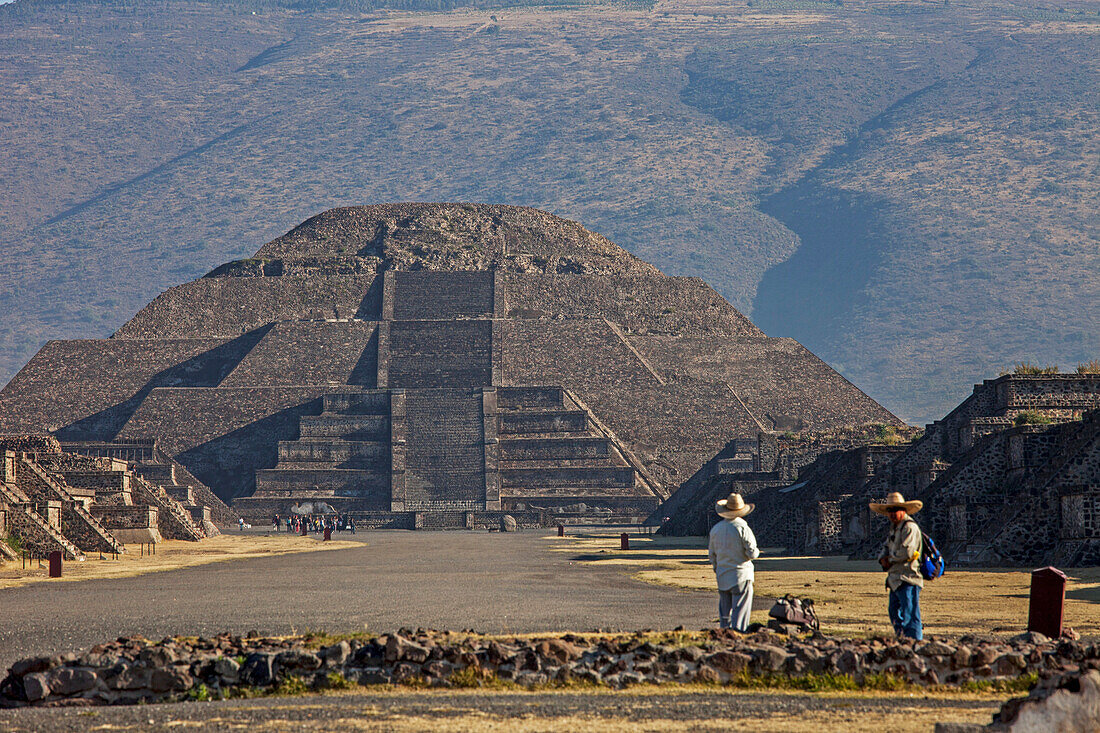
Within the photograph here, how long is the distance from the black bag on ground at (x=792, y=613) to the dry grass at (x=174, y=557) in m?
17.9

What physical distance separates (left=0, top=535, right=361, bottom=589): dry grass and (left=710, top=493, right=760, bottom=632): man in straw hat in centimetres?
1739

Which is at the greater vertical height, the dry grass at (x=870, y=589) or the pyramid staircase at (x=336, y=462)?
the pyramid staircase at (x=336, y=462)

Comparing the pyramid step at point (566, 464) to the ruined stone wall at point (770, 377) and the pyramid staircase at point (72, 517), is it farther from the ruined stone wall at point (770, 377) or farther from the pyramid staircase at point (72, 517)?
the pyramid staircase at point (72, 517)

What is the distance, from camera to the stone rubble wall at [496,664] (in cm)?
1255

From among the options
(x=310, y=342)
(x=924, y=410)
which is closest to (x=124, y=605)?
(x=310, y=342)

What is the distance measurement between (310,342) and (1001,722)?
236 ft

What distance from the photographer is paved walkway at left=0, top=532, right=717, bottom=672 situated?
59.7ft

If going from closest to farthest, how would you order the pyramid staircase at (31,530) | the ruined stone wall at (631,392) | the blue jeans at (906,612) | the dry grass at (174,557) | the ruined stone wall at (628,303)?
the blue jeans at (906,612) < the dry grass at (174,557) < the pyramid staircase at (31,530) < the ruined stone wall at (631,392) < the ruined stone wall at (628,303)

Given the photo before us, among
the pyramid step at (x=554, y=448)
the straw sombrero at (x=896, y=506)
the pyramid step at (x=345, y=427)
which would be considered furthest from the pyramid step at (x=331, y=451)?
the straw sombrero at (x=896, y=506)

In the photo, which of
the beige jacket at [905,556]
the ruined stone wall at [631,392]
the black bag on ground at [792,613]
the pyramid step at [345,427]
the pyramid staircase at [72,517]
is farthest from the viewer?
the ruined stone wall at [631,392]

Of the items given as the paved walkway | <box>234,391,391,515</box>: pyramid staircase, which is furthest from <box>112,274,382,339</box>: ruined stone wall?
the paved walkway

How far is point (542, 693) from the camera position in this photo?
12.5 m

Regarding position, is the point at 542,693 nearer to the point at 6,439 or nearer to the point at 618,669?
the point at 618,669

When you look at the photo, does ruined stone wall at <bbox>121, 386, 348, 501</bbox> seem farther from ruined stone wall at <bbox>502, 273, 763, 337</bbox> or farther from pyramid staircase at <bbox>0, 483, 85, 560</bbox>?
pyramid staircase at <bbox>0, 483, 85, 560</bbox>
